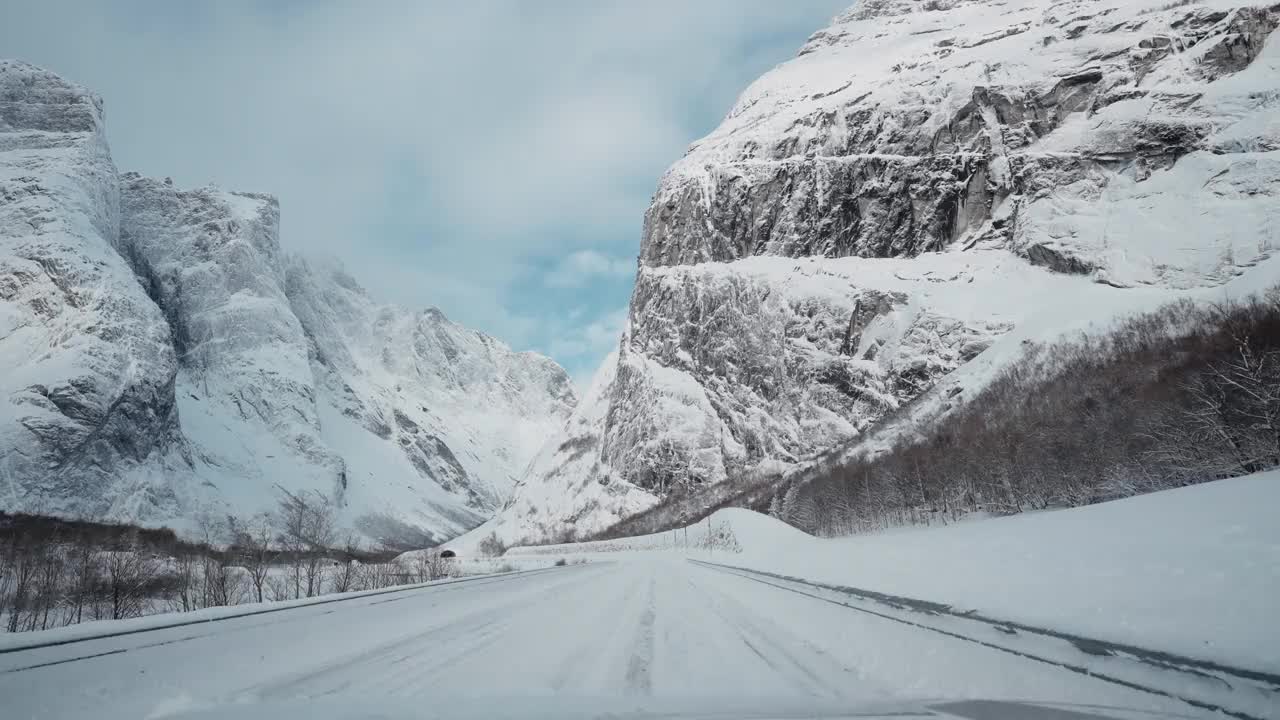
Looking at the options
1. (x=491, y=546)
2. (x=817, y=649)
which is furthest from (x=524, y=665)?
(x=491, y=546)

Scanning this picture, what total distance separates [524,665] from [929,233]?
18747 cm

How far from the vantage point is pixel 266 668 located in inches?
202

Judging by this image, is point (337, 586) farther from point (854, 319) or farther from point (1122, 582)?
point (854, 319)

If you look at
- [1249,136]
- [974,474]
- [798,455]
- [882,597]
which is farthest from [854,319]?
[882,597]

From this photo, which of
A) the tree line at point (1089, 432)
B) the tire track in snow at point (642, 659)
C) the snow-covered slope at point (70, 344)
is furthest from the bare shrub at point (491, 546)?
the tire track in snow at point (642, 659)

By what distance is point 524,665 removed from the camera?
5.38 metres

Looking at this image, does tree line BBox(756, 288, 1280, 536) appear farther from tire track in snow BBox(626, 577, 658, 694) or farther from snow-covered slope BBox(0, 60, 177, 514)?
snow-covered slope BBox(0, 60, 177, 514)

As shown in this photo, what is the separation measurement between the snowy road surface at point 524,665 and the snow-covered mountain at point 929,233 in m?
139

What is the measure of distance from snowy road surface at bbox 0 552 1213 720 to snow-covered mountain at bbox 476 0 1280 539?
139 metres

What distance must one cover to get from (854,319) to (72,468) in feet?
610

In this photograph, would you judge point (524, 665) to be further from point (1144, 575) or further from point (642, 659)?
point (1144, 575)

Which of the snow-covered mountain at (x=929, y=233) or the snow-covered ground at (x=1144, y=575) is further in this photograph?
the snow-covered mountain at (x=929, y=233)

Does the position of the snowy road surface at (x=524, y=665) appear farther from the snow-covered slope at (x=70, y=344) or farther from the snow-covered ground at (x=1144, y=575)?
the snow-covered slope at (x=70, y=344)

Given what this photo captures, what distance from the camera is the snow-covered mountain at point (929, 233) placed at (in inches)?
5443
